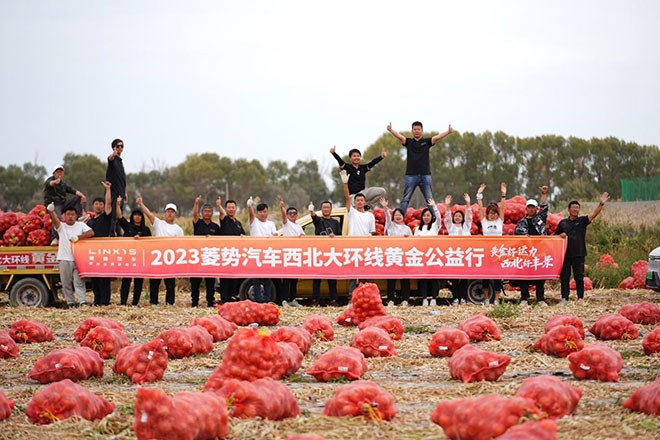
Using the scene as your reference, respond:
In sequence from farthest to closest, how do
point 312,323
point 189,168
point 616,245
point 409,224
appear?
point 189,168
point 616,245
point 409,224
point 312,323

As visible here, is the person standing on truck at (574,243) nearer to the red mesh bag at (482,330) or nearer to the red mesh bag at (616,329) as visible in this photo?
the red mesh bag at (616,329)

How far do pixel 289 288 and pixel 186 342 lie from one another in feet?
19.4

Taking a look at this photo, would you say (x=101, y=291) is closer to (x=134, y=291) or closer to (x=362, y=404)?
(x=134, y=291)

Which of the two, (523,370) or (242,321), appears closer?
(523,370)

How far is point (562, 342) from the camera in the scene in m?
9.28

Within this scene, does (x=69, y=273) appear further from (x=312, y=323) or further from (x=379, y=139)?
(x=379, y=139)

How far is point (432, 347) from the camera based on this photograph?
9469 millimetres

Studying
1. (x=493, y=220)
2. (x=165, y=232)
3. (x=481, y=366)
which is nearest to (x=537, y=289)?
(x=493, y=220)

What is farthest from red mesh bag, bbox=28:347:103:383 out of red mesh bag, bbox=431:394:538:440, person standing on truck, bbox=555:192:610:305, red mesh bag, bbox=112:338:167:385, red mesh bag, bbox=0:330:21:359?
person standing on truck, bbox=555:192:610:305

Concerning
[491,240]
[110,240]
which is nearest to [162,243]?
[110,240]

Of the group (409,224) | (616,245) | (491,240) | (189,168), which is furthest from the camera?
(189,168)

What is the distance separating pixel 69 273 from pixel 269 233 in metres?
3.28

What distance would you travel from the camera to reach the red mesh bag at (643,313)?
1166 centimetres

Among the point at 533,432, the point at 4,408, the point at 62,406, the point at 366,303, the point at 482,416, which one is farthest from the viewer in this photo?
the point at 366,303
